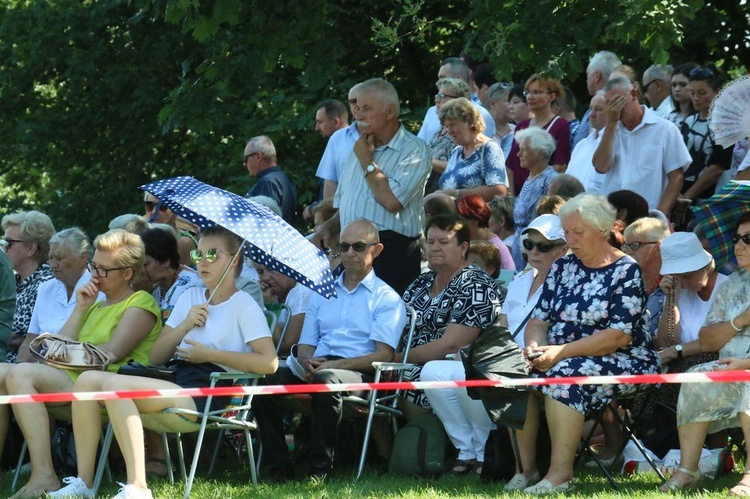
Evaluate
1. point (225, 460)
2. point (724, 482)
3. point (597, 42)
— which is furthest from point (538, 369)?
point (597, 42)

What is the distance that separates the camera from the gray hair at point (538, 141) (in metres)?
9.45

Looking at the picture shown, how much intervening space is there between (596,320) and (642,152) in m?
2.59

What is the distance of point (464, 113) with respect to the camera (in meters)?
9.67

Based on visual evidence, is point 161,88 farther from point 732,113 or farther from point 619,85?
point 732,113

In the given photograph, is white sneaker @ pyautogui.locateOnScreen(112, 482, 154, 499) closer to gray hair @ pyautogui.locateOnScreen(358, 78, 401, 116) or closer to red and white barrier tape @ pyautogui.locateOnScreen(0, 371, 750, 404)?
red and white barrier tape @ pyautogui.locateOnScreen(0, 371, 750, 404)

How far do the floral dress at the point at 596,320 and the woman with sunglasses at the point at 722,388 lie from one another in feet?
1.07

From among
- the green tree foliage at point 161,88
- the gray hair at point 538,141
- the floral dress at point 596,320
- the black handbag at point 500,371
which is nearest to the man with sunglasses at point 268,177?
the green tree foliage at point 161,88

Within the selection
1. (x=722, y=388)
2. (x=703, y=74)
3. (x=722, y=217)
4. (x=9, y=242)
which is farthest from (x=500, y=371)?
(x=9, y=242)

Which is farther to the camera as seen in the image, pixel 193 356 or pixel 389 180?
pixel 389 180

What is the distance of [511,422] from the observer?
6.55 metres

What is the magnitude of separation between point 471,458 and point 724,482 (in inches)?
55.5

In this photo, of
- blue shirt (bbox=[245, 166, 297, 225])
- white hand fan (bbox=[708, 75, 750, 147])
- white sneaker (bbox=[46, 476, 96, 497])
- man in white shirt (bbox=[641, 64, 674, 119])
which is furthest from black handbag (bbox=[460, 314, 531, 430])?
man in white shirt (bbox=[641, 64, 674, 119])

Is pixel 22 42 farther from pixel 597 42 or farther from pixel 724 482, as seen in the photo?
pixel 724 482

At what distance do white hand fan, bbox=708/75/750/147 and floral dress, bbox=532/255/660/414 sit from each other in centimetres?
158
